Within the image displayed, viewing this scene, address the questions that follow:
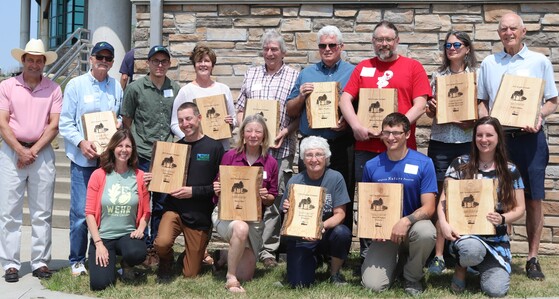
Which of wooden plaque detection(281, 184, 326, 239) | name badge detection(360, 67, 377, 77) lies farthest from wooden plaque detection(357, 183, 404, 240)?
name badge detection(360, 67, 377, 77)

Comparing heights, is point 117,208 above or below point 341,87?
below

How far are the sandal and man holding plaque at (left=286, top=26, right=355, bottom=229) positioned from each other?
1.09 meters

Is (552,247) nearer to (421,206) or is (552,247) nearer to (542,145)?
(542,145)

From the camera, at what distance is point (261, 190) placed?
498 centimetres

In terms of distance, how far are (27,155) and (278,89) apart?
2120mm

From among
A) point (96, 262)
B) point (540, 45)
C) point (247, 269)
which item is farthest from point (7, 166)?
point (540, 45)

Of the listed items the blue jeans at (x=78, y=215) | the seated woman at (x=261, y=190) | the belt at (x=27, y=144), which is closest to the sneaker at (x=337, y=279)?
the seated woman at (x=261, y=190)

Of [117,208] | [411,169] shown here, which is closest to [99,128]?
[117,208]

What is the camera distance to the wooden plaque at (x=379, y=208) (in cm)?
462

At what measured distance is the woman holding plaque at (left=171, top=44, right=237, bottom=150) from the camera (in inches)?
216

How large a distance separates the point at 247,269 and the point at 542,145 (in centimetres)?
252

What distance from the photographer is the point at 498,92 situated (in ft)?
16.1

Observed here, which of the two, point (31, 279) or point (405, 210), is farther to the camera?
point (31, 279)

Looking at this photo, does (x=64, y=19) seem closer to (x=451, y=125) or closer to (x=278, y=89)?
(x=278, y=89)
